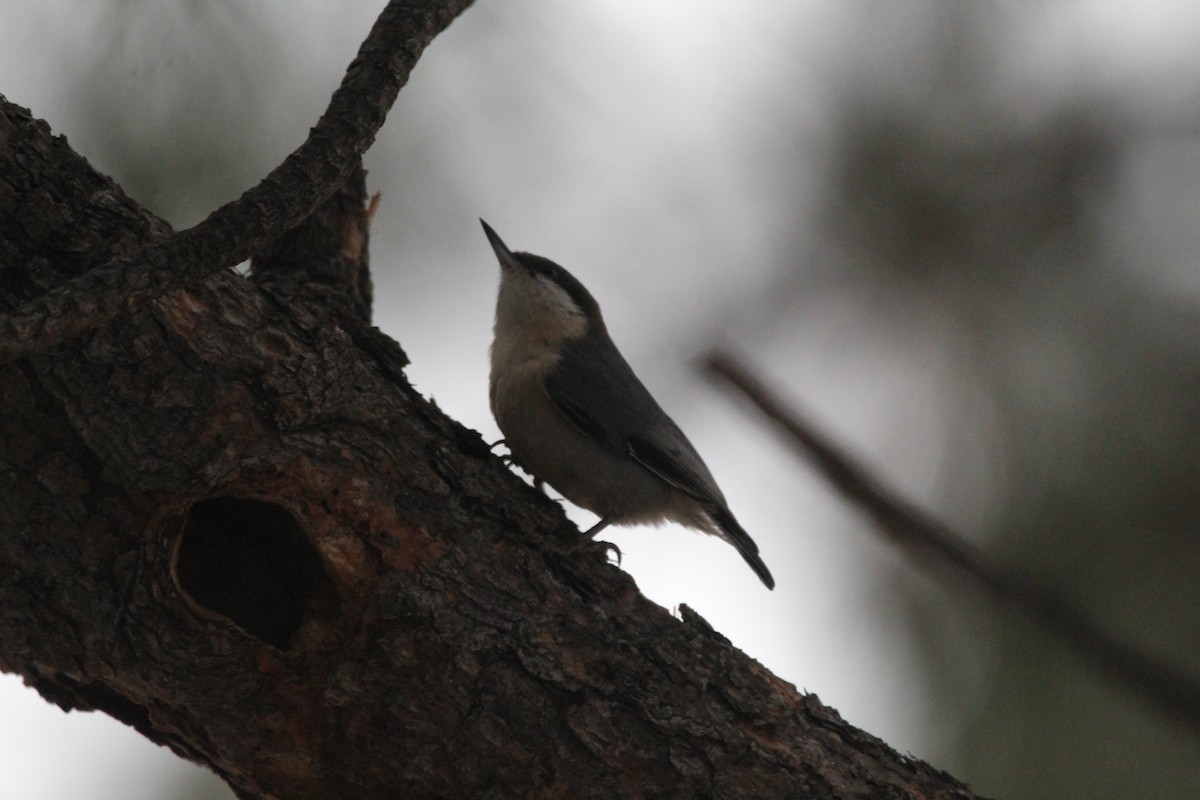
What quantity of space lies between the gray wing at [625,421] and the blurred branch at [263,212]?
1.07 meters

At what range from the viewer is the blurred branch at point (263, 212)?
1.32 meters

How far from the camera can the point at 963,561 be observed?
1.33m

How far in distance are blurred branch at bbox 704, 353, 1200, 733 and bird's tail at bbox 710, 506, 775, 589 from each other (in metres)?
1.58

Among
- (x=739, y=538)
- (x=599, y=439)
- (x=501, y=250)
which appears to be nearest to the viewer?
(x=599, y=439)

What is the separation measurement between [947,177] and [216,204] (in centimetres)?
174

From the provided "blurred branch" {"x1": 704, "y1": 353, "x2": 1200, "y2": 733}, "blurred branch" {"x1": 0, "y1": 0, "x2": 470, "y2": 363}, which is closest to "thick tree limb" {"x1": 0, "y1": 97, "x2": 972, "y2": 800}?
"blurred branch" {"x1": 0, "y1": 0, "x2": 470, "y2": 363}

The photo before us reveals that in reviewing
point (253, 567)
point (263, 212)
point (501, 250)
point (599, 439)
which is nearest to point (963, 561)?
point (263, 212)

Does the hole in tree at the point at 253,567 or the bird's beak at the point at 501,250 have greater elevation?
the bird's beak at the point at 501,250

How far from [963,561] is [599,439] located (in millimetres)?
1561

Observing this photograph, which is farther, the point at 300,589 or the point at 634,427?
the point at 634,427

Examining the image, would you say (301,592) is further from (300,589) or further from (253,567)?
(253,567)

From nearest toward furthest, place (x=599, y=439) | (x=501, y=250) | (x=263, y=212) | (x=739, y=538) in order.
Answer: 1. (x=263, y=212)
2. (x=599, y=439)
3. (x=739, y=538)
4. (x=501, y=250)

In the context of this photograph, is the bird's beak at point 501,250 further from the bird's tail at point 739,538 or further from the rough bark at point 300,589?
the rough bark at point 300,589

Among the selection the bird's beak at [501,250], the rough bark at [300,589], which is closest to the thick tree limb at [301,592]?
the rough bark at [300,589]
